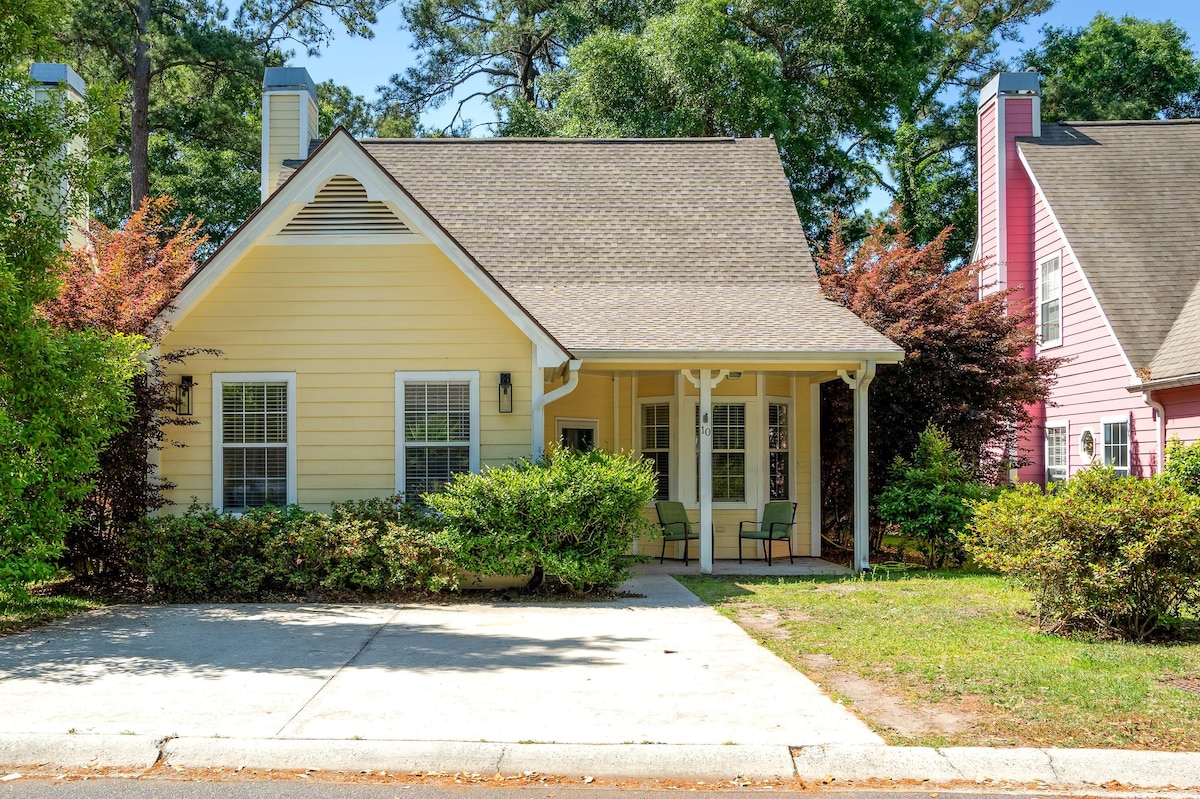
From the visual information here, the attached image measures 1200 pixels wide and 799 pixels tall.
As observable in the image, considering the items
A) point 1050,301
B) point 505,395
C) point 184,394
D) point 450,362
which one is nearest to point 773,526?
point 505,395

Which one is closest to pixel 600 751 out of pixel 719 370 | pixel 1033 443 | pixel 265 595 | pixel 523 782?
pixel 523 782

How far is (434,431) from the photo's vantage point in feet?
38.0

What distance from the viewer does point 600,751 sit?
522cm

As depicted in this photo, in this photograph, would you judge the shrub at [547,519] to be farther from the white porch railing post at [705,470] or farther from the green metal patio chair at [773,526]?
the green metal patio chair at [773,526]

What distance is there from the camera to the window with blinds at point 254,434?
37.9 ft

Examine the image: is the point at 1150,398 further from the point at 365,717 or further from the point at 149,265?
the point at 149,265

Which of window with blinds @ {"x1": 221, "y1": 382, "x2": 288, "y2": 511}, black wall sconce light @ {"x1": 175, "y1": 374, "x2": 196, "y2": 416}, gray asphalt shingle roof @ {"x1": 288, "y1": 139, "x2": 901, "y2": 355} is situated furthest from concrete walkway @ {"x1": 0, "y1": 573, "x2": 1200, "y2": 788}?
gray asphalt shingle roof @ {"x1": 288, "y1": 139, "x2": 901, "y2": 355}

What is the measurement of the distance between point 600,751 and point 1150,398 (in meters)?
12.2

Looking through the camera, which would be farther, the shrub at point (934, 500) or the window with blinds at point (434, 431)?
the shrub at point (934, 500)

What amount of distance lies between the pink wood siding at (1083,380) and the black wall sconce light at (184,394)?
11.8m

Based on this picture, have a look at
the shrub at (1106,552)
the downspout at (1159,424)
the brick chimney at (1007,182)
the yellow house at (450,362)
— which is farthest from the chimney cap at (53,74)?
the downspout at (1159,424)

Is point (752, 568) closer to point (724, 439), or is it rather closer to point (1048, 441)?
point (724, 439)

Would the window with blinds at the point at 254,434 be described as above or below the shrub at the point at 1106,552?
above

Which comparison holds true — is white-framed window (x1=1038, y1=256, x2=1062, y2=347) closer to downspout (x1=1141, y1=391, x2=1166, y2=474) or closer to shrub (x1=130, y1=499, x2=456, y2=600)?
downspout (x1=1141, y1=391, x2=1166, y2=474)
